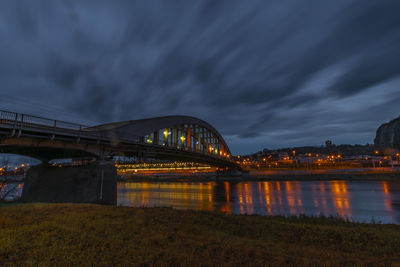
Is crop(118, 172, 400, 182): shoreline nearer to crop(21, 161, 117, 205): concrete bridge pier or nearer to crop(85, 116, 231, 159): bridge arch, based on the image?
crop(85, 116, 231, 159): bridge arch

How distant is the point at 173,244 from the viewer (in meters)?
6.06

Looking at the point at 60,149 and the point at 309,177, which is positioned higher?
the point at 60,149

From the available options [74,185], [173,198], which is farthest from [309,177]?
[74,185]

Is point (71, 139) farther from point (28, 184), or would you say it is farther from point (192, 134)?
point (192, 134)

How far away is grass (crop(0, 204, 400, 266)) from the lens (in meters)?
4.95

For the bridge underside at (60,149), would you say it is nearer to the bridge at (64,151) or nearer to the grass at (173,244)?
the bridge at (64,151)

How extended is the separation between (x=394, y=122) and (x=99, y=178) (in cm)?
19089

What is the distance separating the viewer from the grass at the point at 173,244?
16.2ft

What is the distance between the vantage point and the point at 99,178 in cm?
2173

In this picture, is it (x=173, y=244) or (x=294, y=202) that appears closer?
(x=173, y=244)

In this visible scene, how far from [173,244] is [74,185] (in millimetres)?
19950

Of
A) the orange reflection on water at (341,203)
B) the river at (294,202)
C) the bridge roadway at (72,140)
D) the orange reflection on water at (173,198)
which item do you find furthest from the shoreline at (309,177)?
the bridge roadway at (72,140)

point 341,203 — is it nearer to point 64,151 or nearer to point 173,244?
point 173,244

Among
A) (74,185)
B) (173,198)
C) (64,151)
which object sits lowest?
(173,198)
